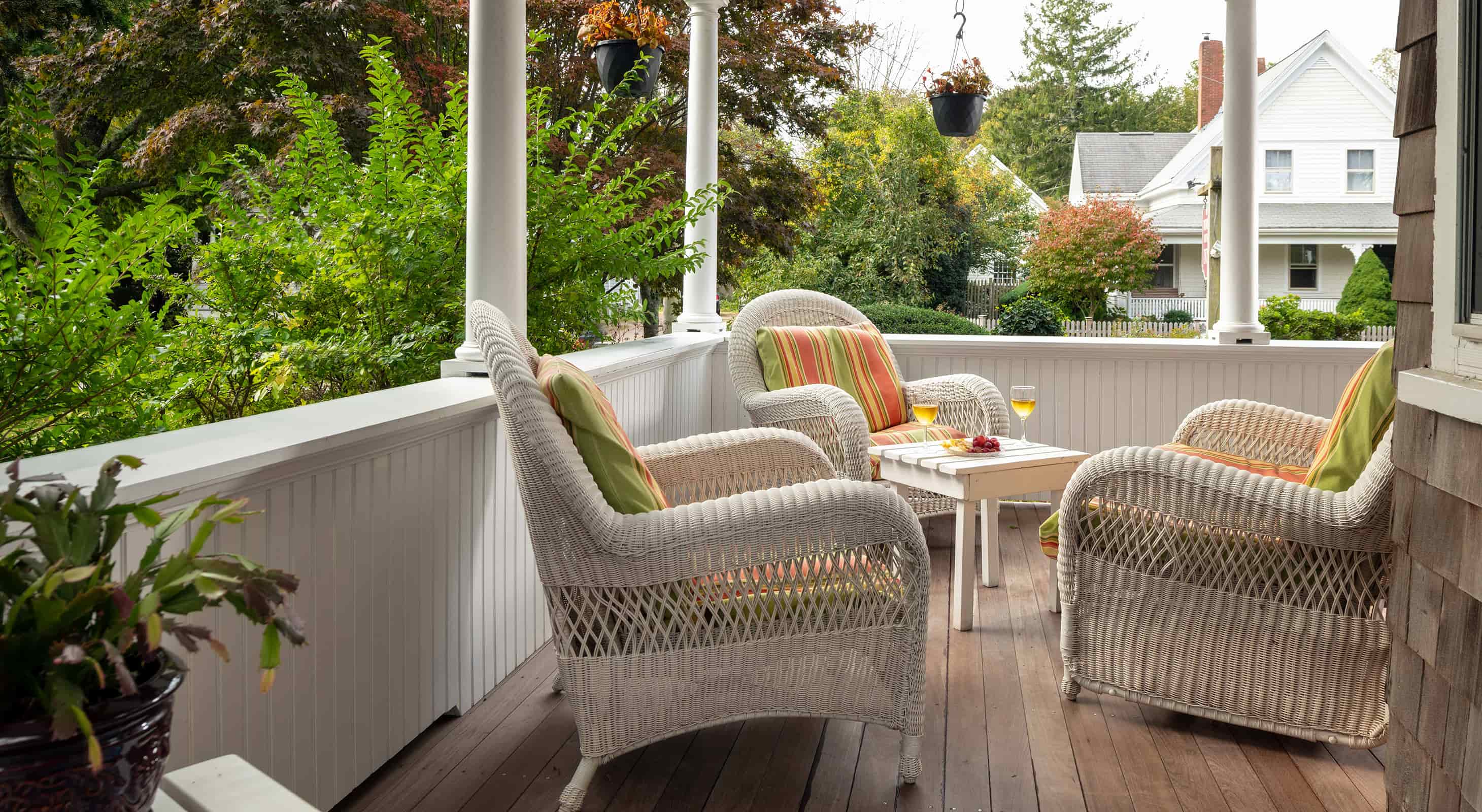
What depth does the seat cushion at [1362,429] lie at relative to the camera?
224 centimetres

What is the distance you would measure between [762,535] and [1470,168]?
1242 millimetres

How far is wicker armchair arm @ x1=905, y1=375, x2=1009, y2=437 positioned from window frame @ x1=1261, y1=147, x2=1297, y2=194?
1502cm

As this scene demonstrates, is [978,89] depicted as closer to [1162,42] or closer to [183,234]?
[183,234]

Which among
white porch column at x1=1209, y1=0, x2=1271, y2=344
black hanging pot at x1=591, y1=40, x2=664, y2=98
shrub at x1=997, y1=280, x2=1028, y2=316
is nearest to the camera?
black hanging pot at x1=591, y1=40, x2=664, y2=98

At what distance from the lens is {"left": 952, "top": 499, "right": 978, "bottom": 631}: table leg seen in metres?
3.12

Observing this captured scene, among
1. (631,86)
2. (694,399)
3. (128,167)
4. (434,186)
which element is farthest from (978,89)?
(128,167)

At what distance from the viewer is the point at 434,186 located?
126 inches

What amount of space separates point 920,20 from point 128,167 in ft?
39.3

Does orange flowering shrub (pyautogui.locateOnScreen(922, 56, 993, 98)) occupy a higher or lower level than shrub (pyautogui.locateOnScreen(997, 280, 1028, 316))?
higher

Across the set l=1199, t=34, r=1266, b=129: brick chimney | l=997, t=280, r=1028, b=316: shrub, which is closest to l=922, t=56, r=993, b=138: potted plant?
l=997, t=280, r=1028, b=316: shrub

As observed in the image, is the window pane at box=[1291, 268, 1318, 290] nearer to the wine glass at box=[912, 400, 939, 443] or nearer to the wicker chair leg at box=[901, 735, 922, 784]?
the wine glass at box=[912, 400, 939, 443]

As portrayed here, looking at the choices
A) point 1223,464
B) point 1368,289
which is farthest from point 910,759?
point 1368,289

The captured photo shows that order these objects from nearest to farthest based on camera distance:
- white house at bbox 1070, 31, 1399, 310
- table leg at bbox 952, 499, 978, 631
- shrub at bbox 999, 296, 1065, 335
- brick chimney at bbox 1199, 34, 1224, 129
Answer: table leg at bbox 952, 499, 978, 631 < shrub at bbox 999, 296, 1065, 335 < white house at bbox 1070, 31, 1399, 310 < brick chimney at bbox 1199, 34, 1224, 129

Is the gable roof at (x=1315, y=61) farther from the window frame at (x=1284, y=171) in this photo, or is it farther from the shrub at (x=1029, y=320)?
the shrub at (x=1029, y=320)
